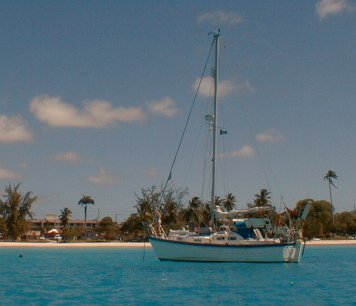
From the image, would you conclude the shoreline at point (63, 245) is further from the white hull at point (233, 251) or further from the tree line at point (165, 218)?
the white hull at point (233, 251)

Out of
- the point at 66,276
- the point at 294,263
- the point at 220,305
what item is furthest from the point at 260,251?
the point at 220,305

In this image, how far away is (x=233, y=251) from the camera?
47938mm

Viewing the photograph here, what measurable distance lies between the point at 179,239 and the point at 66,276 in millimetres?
14229

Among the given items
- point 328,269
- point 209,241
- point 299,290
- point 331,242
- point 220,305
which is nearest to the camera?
point 220,305

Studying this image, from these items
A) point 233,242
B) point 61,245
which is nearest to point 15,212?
point 61,245

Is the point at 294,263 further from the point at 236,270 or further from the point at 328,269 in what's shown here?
the point at 236,270

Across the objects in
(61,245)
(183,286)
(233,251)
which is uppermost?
(61,245)

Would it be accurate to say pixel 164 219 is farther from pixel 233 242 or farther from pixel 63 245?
pixel 233 242

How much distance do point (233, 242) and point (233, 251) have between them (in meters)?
0.94

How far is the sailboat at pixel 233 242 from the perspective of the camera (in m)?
48.2

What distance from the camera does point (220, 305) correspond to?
24.8 metres

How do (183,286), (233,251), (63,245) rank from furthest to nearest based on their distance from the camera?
(63,245) < (233,251) < (183,286)

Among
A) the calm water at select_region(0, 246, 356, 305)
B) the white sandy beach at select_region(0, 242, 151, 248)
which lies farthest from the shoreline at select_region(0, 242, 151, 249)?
the calm water at select_region(0, 246, 356, 305)

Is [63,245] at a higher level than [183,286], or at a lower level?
higher
